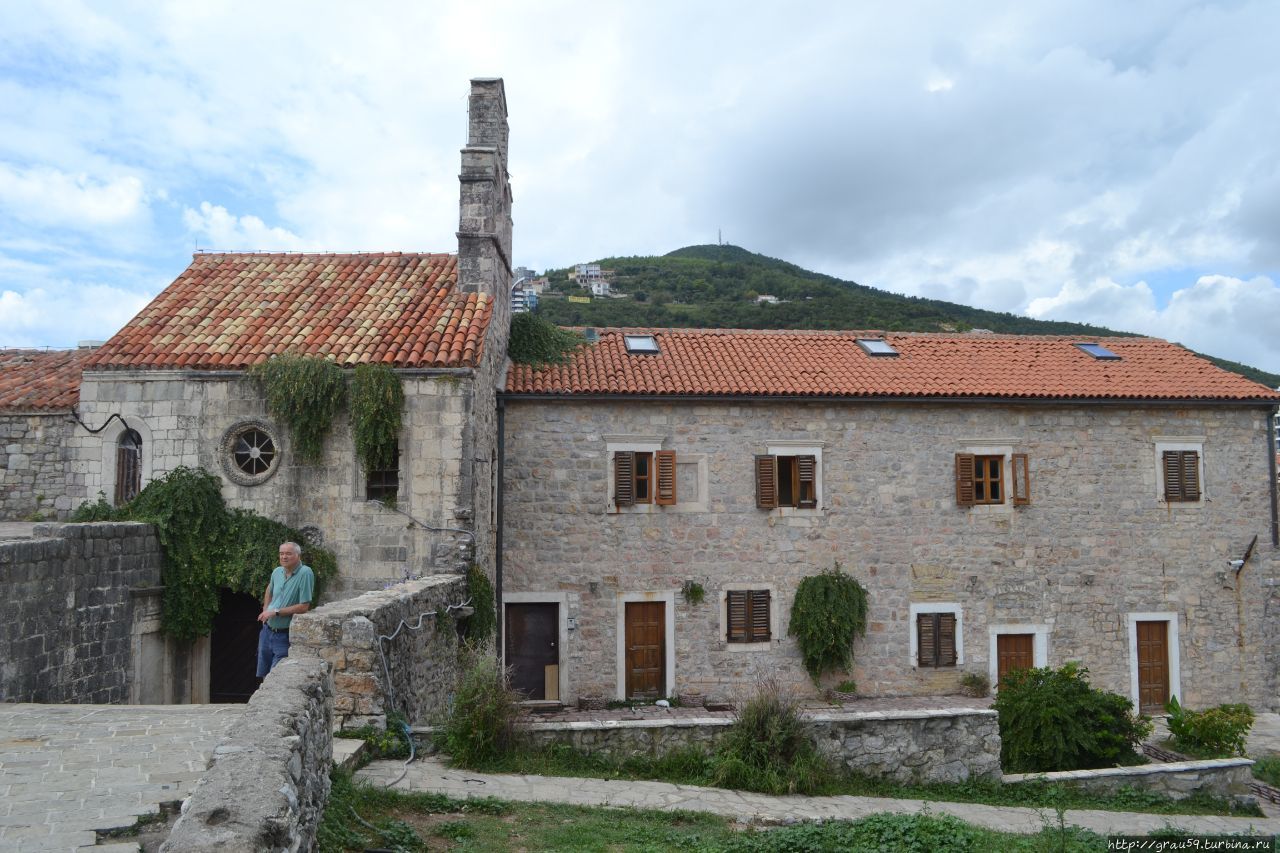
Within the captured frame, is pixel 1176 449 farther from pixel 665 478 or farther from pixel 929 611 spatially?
pixel 665 478

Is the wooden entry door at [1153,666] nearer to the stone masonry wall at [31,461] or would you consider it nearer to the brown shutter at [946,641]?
the brown shutter at [946,641]

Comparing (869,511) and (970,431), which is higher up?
(970,431)

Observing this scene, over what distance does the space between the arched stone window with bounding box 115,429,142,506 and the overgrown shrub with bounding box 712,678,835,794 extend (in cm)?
1012

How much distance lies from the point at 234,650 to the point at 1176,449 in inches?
700

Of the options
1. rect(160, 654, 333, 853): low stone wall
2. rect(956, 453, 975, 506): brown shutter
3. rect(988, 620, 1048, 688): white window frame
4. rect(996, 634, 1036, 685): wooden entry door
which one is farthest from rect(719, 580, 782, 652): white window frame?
rect(160, 654, 333, 853): low stone wall

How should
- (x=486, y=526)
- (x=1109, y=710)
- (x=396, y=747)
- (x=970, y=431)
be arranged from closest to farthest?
1. (x=396, y=747)
2. (x=1109, y=710)
3. (x=486, y=526)
4. (x=970, y=431)

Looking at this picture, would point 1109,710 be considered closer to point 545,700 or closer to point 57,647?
point 545,700

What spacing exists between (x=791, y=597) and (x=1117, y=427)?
751 cm

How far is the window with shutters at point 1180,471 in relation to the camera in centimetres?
1677

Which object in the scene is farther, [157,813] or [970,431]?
[970,431]

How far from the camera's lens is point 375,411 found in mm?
12555

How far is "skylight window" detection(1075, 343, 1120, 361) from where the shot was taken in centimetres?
1828

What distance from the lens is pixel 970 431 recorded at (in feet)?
54.0

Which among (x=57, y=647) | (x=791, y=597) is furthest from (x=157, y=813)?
(x=791, y=597)
